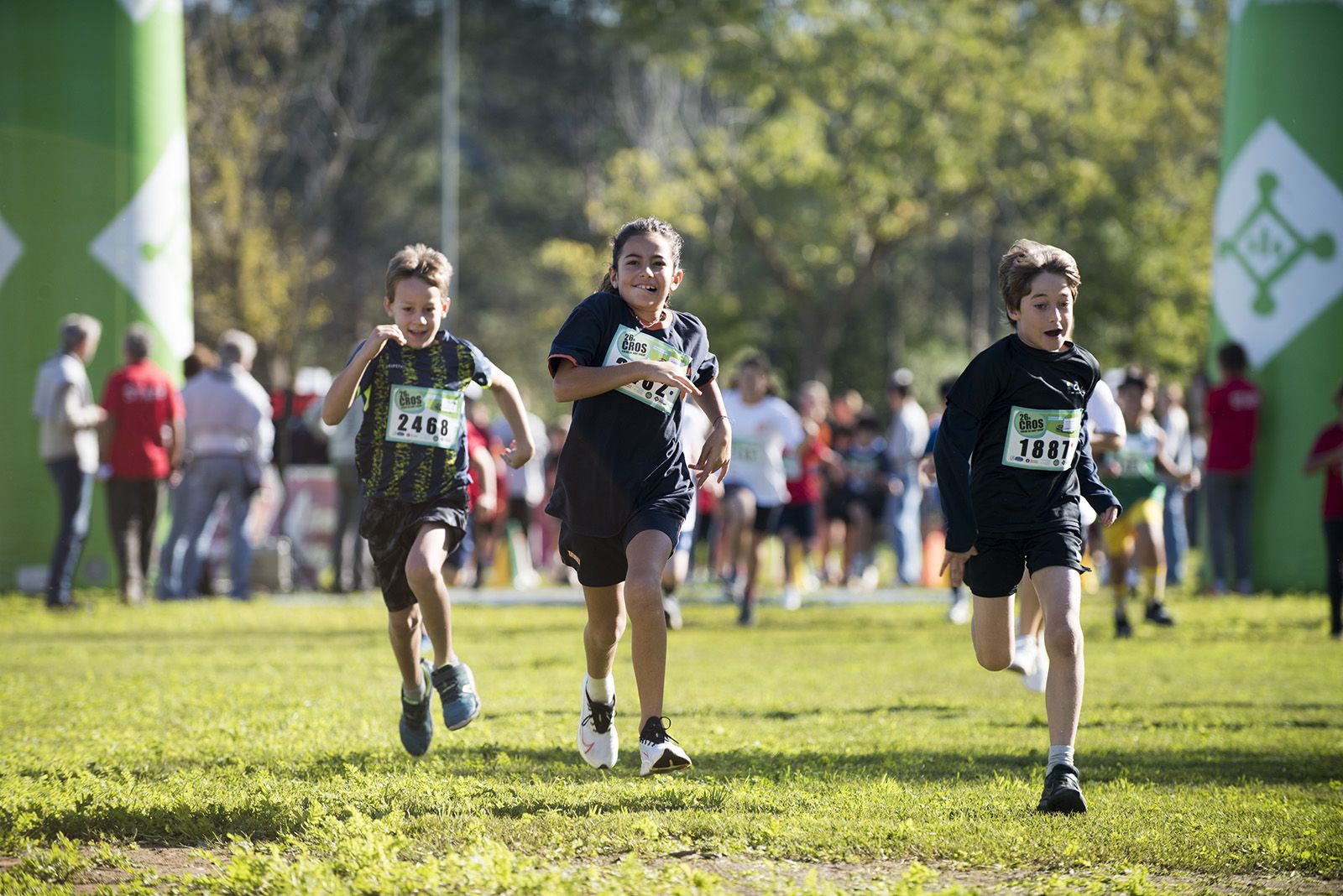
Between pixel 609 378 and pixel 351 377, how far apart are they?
1.20m

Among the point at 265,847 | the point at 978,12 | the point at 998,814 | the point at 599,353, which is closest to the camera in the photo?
the point at 265,847

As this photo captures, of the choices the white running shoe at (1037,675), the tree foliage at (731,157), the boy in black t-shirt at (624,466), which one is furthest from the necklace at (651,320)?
the tree foliage at (731,157)

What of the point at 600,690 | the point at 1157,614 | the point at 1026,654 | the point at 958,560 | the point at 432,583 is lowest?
the point at 1157,614

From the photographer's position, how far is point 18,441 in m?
16.1

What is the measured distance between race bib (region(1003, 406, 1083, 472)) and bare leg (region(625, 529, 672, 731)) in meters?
1.37

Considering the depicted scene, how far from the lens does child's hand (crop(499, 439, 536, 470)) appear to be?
6.71 metres

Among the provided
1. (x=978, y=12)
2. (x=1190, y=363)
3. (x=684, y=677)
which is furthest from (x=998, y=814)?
(x=1190, y=363)

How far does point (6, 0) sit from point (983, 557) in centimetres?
1414

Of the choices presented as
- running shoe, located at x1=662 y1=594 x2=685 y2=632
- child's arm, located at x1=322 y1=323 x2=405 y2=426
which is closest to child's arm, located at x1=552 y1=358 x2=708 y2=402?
child's arm, located at x1=322 y1=323 x2=405 y2=426

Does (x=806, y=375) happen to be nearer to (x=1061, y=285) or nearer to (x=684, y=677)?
(x=684, y=677)

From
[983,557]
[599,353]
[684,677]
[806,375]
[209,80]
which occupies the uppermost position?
[209,80]

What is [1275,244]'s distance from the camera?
17688 millimetres

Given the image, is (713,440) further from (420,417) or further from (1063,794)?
(1063,794)

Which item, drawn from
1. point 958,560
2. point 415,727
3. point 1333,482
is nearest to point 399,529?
point 415,727
